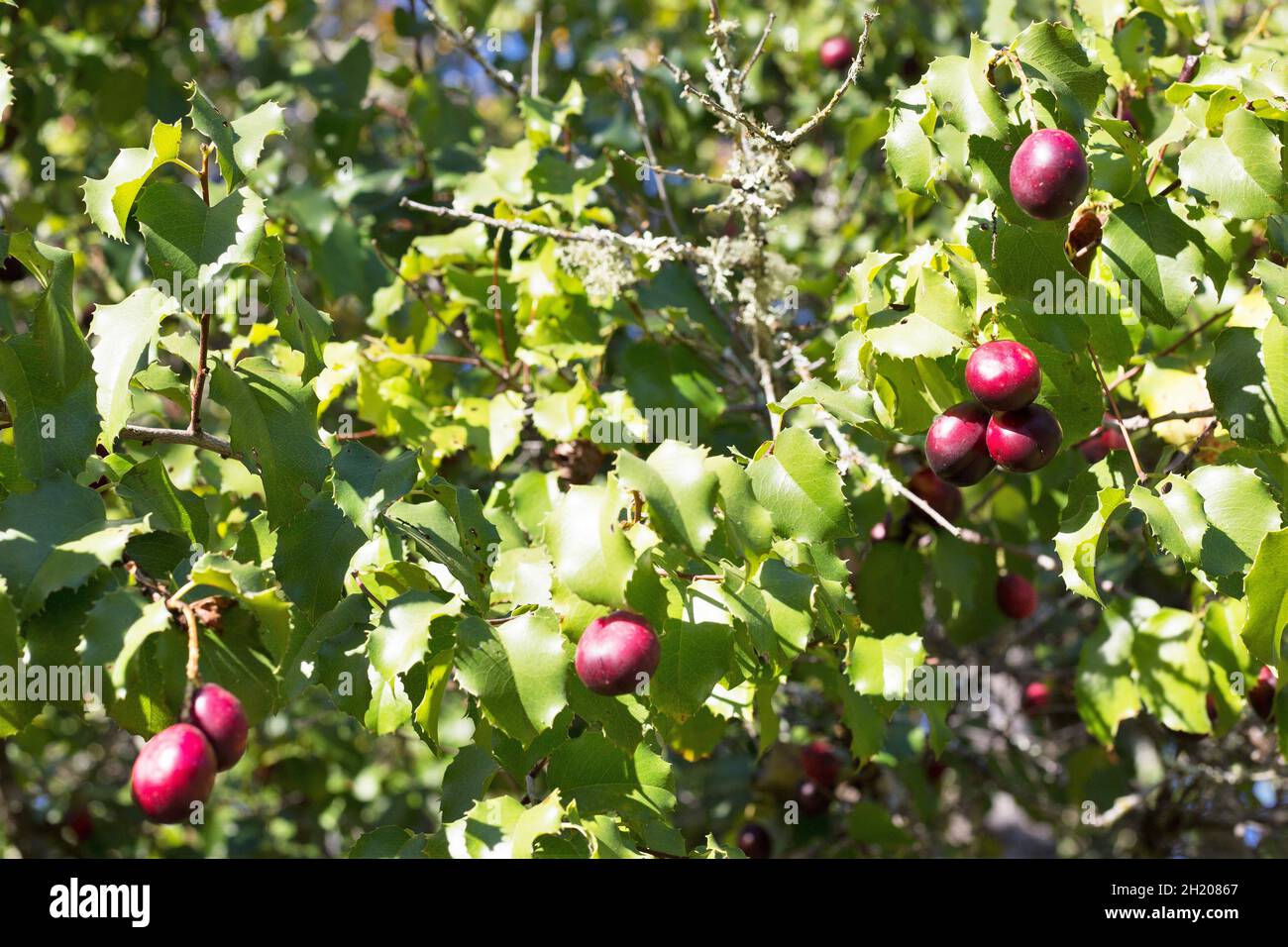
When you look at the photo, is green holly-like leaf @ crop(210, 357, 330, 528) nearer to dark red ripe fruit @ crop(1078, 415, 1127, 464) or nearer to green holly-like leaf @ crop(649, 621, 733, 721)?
green holly-like leaf @ crop(649, 621, 733, 721)

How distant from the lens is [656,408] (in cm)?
276

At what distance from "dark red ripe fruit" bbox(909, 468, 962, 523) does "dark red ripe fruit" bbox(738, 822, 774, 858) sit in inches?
49.8

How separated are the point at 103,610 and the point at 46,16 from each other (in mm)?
3470

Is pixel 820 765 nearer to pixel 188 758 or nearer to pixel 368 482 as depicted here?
pixel 368 482

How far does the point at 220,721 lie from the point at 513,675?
404mm

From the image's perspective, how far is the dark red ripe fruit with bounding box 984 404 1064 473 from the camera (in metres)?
1.89

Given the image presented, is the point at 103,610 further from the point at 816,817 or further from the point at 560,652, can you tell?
the point at 816,817

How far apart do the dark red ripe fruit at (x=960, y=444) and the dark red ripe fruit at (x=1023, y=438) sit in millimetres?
27

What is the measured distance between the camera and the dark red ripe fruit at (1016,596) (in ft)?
9.87

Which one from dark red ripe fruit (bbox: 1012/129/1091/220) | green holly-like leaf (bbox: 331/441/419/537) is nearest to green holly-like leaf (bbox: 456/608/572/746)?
green holly-like leaf (bbox: 331/441/419/537)

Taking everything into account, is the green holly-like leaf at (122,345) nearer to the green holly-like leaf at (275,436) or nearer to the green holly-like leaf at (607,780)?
the green holly-like leaf at (275,436)

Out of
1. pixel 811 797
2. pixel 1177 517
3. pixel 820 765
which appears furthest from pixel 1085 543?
pixel 811 797

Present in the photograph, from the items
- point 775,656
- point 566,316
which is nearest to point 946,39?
point 566,316

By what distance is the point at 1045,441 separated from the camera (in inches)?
74.7
